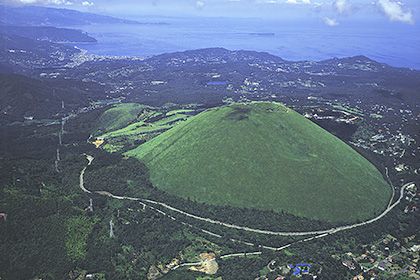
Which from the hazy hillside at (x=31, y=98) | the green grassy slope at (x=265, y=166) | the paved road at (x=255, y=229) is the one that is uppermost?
the green grassy slope at (x=265, y=166)

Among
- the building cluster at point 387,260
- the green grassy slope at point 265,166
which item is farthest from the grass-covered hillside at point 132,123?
the building cluster at point 387,260

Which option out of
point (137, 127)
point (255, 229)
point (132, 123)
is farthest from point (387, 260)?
point (132, 123)

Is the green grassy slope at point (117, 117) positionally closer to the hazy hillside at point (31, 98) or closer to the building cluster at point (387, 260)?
the hazy hillside at point (31, 98)

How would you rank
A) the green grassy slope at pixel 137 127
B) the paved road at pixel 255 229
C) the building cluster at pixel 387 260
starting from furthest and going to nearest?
the green grassy slope at pixel 137 127
the paved road at pixel 255 229
the building cluster at pixel 387 260

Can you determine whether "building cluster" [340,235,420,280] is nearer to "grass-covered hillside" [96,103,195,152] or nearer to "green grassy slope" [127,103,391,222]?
"green grassy slope" [127,103,391,222]

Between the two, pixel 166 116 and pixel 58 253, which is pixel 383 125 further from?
pixel 58 253

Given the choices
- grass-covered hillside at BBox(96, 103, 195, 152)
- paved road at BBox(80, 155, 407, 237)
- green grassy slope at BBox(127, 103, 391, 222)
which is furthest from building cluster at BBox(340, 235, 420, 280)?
grass-covered hillside at BBox(96, 103, 195, 152)

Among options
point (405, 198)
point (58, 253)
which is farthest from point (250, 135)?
point (58, 253)
